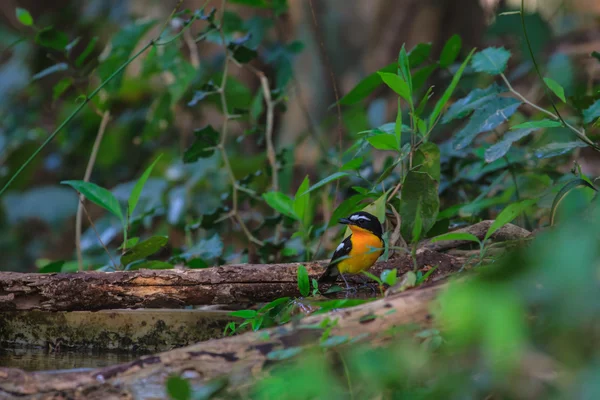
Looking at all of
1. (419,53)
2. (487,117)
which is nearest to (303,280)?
(487,117)

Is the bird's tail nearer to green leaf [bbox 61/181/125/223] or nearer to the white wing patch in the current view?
the white wing patch

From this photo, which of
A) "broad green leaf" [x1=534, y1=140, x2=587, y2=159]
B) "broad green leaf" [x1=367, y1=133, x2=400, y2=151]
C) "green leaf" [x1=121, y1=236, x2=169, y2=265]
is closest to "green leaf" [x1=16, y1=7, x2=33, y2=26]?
"green leaf" [x1=121, y1=236, x2=169, y2=265]

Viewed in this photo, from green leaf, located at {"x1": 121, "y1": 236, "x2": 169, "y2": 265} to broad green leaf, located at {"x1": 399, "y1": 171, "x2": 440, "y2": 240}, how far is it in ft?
3.46

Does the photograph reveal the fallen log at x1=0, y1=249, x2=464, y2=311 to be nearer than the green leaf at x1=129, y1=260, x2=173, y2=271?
Yes

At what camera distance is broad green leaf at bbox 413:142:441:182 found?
8.37ft

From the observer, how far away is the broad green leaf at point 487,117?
2.65m

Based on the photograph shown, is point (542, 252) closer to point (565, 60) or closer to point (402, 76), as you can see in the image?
point (402, 76)

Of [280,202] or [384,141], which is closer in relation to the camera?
[384,141]

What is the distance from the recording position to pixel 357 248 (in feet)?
8.48

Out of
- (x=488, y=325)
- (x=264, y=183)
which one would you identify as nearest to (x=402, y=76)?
(x=488, y=325)

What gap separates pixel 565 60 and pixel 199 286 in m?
3.14

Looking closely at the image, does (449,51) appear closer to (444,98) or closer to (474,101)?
(474,101)

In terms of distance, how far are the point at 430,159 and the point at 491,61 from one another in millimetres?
625

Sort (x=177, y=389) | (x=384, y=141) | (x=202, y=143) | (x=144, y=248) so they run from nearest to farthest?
(x=177, y=389)
(x=384, y=141)
(x=144, y=248)
(x=202, y=143)
